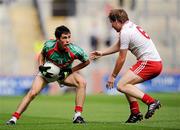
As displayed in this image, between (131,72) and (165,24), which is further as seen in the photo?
(165,24)

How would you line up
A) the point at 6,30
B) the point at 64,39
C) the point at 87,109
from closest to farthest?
the point at 64,39
the point at 87,109
the point at 6,30

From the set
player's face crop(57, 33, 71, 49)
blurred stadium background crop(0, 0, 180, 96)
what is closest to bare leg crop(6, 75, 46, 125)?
player's face crop(57, 33, 71, 49)

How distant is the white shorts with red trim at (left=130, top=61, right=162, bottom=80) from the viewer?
49.5 feet

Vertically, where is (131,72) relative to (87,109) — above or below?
above

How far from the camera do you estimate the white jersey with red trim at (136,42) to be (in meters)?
14.9

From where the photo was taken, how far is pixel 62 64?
49.5ft

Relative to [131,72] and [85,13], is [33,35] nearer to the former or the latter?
[85,13]

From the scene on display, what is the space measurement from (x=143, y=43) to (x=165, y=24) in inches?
763

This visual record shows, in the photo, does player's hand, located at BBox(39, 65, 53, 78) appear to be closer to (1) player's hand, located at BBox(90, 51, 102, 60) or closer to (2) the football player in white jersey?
(1) player's hand, located at BBox(90, 51, 102, 60)

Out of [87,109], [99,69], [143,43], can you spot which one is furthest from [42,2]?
[143,43]

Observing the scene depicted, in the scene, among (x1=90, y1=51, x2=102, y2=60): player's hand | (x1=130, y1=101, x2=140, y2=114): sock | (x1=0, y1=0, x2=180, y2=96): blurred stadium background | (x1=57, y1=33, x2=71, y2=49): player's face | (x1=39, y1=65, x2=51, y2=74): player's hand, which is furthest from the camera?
(x1=0, y1=0, x2=180, y2=96): blurred stadium background

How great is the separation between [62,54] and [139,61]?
1.54 metres

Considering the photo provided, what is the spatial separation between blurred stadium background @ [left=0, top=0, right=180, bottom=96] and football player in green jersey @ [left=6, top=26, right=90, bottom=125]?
17.8 metres

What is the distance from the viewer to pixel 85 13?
113 ft
